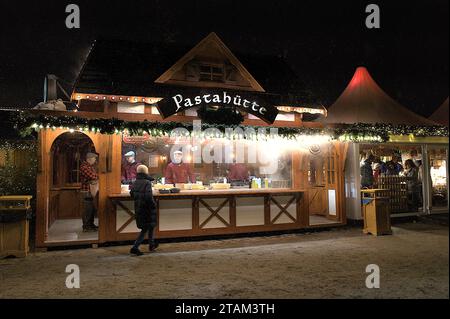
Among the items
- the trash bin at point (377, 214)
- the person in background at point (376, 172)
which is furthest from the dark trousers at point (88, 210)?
the person in background at point (376, 172)

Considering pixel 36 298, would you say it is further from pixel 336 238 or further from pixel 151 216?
pixel 336 238

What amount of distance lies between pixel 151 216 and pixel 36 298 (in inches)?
122

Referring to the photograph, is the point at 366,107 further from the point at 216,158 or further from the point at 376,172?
the point at 216,158

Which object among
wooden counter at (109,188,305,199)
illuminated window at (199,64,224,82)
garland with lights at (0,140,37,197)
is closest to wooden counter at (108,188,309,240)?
wooden counter at (109,188,305,199)

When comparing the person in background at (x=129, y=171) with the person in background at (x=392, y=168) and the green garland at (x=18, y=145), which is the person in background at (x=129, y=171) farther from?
the person in background at (x=392, y=168)

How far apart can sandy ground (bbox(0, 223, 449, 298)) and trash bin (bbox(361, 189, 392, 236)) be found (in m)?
0.43

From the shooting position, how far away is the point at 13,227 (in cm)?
774

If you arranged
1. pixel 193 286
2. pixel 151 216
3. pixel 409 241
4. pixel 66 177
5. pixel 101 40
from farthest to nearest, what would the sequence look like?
pixel 66 177 < pixel 101 40 < pixel 409 241 < pixel 151 216 < pixel 193 286

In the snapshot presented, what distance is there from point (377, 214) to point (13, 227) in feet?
31.7

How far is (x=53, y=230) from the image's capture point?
10.2 m

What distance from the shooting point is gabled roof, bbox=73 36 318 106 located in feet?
32.0

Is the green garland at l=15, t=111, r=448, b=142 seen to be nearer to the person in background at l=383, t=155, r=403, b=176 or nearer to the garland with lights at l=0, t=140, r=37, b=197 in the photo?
the person in background at l=383, t=155, r=403, b=176

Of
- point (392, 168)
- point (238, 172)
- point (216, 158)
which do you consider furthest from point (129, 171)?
point (392, 168)

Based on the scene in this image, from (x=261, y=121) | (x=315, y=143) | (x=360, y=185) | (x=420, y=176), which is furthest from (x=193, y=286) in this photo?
(x=420, y=176)
